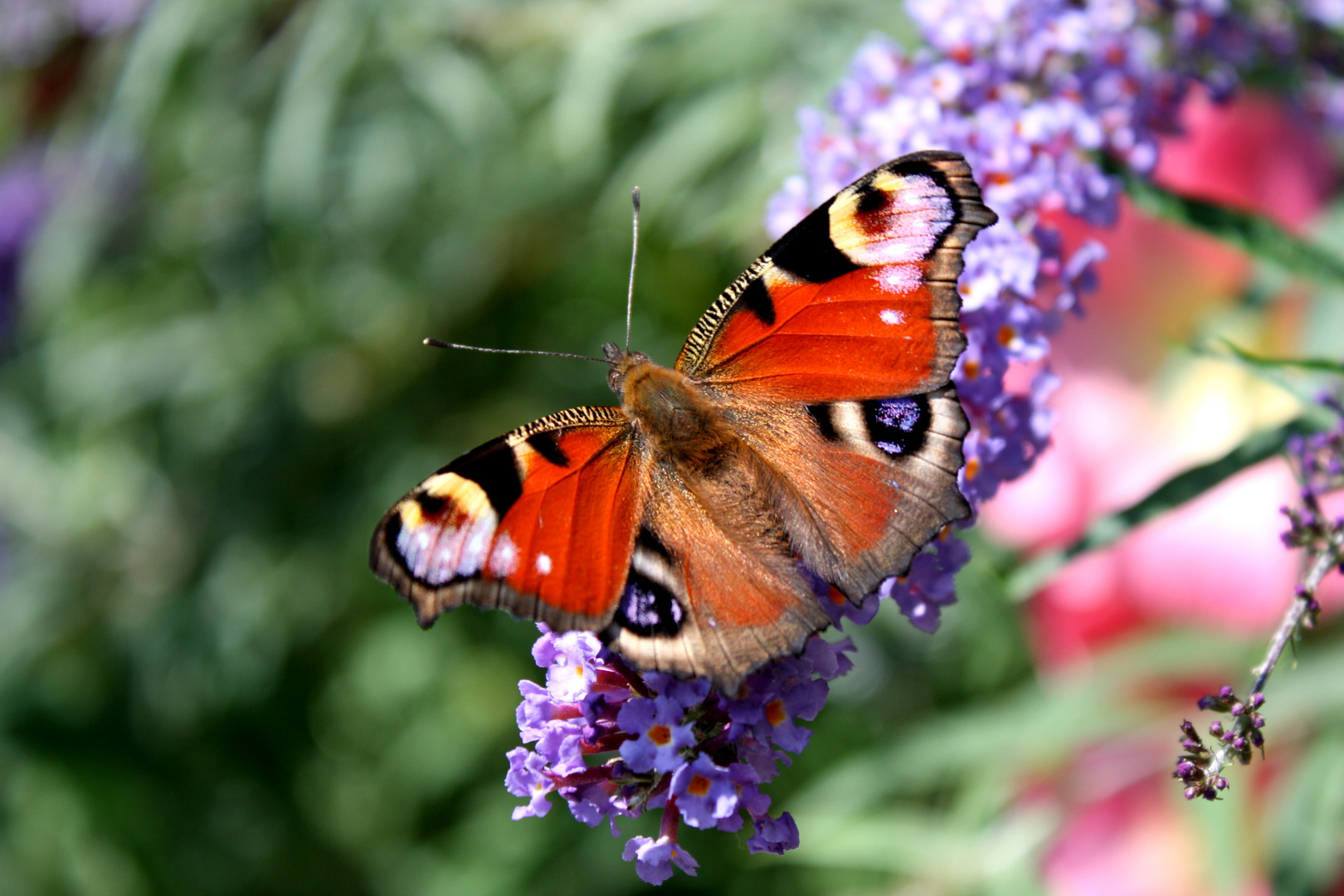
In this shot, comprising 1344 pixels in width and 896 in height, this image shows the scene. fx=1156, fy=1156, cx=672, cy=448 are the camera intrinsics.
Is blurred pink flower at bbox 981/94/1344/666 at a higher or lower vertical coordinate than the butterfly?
higher

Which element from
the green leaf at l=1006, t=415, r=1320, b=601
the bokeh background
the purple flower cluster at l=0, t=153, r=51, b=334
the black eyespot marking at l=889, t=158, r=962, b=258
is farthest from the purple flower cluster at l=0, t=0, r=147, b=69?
the green leaf at l=1006, t=415, r=1320, b=601

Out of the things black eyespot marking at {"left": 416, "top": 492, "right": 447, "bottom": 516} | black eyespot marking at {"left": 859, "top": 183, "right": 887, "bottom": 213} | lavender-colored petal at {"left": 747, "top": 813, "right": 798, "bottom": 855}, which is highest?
black eyespot marking at {"left": 859, "top": 183, "right": 887, "bottom": 213}

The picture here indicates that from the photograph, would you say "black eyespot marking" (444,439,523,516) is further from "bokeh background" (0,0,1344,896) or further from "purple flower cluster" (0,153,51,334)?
"purple flower cluster" (0,153,51,334)

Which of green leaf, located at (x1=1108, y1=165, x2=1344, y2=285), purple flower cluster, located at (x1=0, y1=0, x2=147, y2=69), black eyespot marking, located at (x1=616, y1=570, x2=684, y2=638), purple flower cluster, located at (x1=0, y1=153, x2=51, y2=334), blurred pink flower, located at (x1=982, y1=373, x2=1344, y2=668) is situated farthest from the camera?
purple flower cluster, located at (x1=0, y1=153, x2=51, y2=334)

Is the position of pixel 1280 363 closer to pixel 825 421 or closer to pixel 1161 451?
pixel 825 421

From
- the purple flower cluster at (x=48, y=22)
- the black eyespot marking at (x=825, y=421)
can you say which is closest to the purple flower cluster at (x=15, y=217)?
the purple flower cluster at (x=48, y=22)

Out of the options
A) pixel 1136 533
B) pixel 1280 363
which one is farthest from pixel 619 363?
pixel 1136 533

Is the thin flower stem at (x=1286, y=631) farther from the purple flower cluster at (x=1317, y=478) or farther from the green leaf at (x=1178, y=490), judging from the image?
the green leaf at (x=1178, y=490)

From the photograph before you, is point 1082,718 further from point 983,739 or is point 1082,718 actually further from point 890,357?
point 890,357
